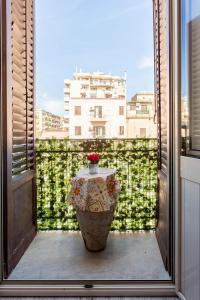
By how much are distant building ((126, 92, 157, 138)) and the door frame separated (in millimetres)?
1478

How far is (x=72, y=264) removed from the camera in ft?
8.39

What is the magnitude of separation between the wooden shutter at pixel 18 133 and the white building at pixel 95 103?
2.67ft

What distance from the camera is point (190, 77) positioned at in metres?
1.84

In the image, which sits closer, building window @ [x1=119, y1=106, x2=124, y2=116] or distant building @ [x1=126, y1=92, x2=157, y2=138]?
distant building @ [x1=126, y1=92, x2=157, y2=138]

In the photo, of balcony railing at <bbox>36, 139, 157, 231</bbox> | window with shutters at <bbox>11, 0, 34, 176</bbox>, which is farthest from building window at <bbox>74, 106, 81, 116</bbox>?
window with shutters at <bbox>11, 0, 34, 176</bbox>

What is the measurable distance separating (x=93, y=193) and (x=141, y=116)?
1633 mm

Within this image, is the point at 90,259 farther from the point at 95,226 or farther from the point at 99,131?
the point at 99,131

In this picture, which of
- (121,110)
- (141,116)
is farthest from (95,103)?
(141,116)

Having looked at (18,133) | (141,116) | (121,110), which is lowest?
(18,133)

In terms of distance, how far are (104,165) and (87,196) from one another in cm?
98

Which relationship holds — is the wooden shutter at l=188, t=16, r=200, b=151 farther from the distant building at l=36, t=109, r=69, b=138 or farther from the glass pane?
the distant building at l=36, t=109, r=69, b=138

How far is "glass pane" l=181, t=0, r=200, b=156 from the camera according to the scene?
69.4 inches

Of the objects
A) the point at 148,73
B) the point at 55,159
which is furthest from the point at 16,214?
the point at 148,73

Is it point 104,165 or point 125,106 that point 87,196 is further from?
point 125,106
